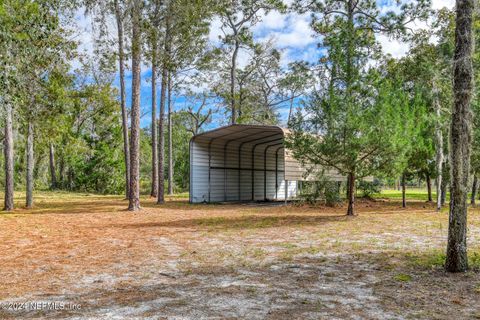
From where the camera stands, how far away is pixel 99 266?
18.1 feet

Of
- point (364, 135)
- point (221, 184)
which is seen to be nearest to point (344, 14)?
point (364, 135)

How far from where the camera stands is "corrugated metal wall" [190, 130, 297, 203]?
64.0 feet

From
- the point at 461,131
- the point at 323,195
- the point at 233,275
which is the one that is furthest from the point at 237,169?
the point at 461,131

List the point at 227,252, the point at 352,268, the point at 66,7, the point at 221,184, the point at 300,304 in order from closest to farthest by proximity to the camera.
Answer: the point at 300,304, the point at 352,268, the point at 227,252, the point at 66,7, the point at 221,184

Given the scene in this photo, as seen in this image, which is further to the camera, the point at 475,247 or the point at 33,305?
the point at 475,247

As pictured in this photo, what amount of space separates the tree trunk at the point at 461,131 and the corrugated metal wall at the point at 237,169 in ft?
41.7

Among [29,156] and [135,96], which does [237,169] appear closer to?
[135,96]

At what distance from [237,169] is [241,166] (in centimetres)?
40

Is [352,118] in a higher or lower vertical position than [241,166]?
higher

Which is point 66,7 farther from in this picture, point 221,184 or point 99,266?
point 221,184

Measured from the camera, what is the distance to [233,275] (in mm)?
4914

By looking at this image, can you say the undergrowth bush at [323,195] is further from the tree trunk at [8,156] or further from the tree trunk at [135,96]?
the tree trunk at [8,156]

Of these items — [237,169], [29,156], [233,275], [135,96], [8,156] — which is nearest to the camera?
[233,275]

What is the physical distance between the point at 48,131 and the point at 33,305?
12766 mm
